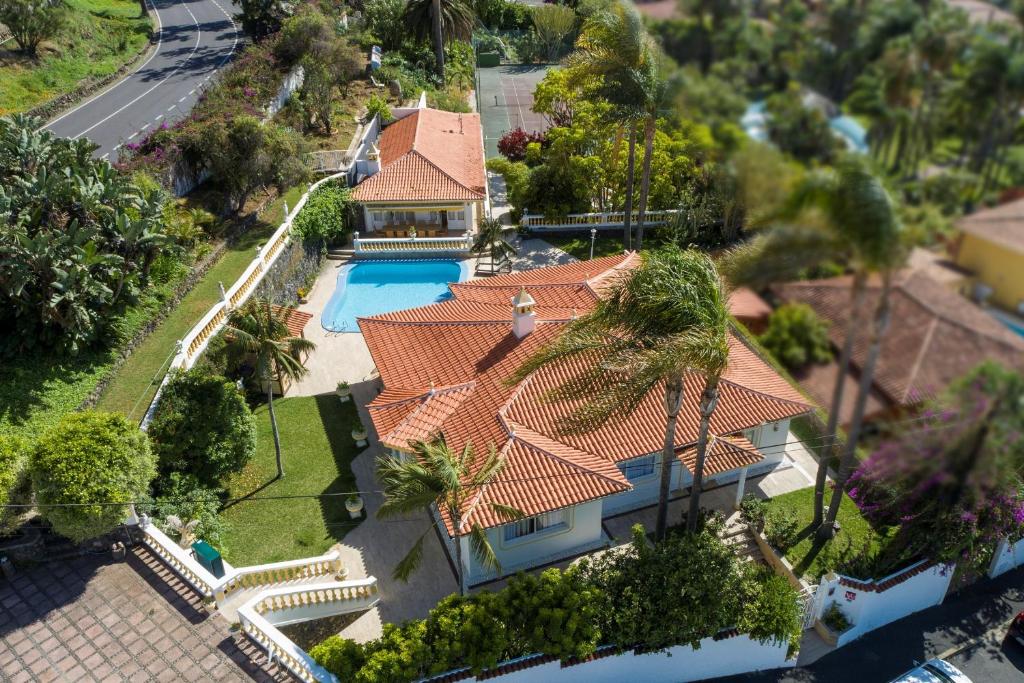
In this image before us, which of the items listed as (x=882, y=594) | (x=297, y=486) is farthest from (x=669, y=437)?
(x=297, y=486)

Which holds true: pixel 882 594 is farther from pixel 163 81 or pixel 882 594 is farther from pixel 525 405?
pixel 163 81

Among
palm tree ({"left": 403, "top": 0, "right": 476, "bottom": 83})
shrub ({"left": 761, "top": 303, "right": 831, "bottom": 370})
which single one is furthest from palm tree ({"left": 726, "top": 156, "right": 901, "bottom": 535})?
palm tree ({"left": 403, "top": 0, "right": 476, "bottom": 83})

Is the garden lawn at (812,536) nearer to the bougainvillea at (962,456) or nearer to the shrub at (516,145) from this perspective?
the bougainvillea at (962,456)

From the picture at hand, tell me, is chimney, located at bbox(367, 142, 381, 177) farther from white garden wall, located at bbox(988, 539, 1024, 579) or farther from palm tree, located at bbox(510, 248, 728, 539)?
white garden wall, located at bbox(988, 539, 1024, 579)

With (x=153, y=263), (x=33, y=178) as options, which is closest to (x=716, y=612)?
(x=153, y=263)

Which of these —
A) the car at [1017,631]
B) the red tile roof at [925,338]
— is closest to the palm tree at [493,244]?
the car at [1017,631]

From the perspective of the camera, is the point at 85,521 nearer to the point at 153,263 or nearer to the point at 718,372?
the point at 153,263
